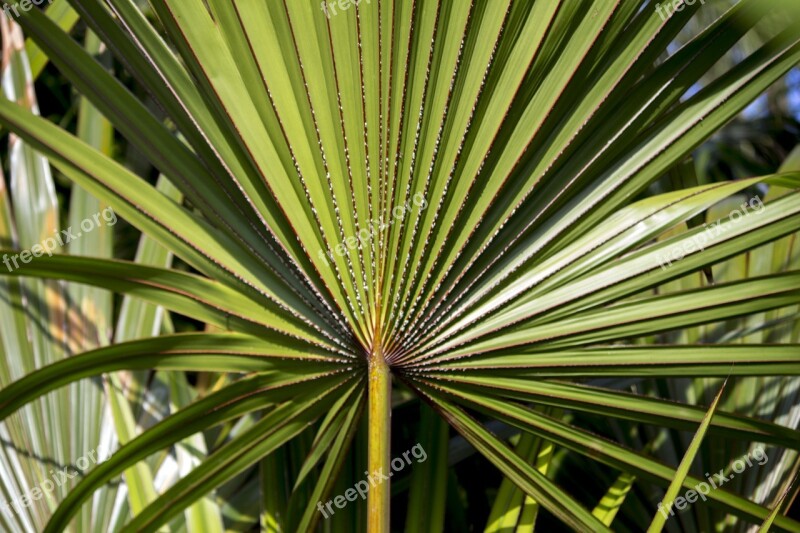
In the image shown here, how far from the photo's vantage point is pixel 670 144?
940mm

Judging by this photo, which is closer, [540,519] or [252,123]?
[252,123]

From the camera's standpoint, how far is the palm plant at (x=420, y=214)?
0.89m

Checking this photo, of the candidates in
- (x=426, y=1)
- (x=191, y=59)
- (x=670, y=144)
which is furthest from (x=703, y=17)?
(x=191, y=59)

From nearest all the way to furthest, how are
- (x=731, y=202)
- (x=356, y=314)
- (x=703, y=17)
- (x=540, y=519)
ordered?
(x=356, y=314), (x=731, y=202), (x=540, y=519), (x=703, y=17)

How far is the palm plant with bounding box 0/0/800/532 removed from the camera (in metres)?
0.89

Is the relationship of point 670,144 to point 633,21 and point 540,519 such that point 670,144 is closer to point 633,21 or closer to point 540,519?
point 633,21

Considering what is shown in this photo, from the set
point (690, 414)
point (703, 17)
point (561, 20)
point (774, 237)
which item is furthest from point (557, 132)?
point (703, 17)

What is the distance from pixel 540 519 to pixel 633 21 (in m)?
1.12

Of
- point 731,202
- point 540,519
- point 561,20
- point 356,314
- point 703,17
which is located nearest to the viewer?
point 561,20

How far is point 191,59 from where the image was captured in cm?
92

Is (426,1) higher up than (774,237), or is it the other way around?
(426,1)

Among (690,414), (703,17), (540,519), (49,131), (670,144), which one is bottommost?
(540,519)

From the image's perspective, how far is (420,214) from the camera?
0.96 m

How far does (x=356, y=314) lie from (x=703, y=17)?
1.53m
